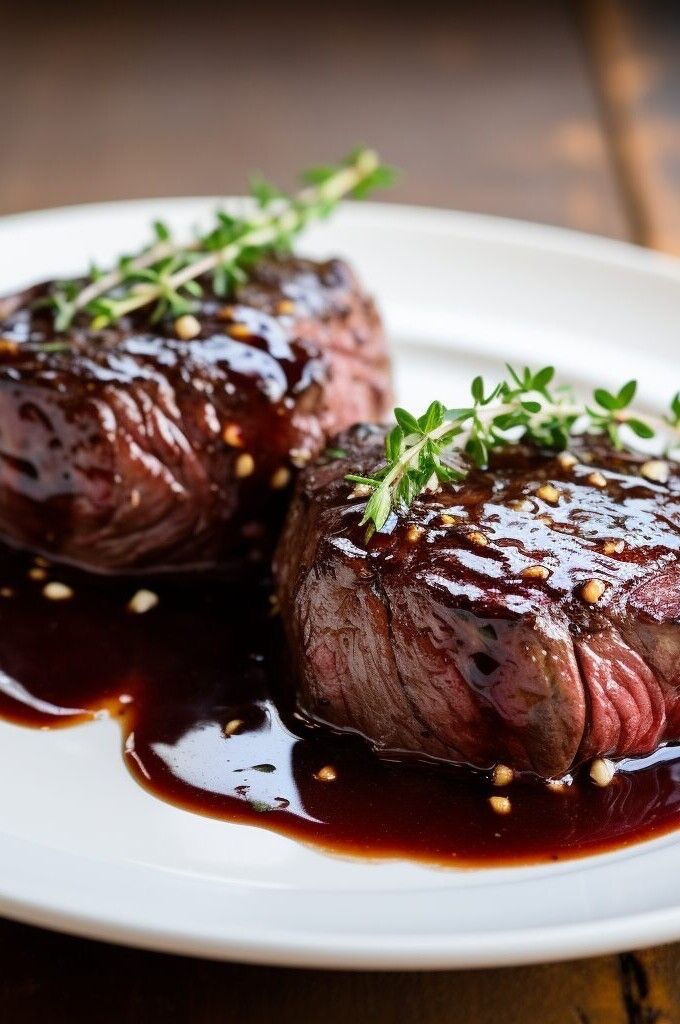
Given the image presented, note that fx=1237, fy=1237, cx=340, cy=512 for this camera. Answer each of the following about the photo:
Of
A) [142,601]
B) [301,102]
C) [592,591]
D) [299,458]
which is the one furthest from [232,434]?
[301,102]

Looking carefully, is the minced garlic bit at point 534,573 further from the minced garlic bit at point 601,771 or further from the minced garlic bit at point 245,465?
the minced garlic bit at point 245,465

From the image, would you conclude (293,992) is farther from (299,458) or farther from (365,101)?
(365,101)

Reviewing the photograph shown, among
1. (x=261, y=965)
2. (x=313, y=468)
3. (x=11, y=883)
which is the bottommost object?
(x=261, y=965)

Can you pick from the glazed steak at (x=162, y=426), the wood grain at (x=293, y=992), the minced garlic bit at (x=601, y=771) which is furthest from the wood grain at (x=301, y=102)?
the wood grain at (x=293, y=992)

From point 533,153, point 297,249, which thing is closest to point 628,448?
point 297,249

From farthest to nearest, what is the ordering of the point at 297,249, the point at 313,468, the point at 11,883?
the point at 297,249 < the point at 313,468 < the point at 11,883

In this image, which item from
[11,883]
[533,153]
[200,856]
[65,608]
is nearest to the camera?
[11,883]

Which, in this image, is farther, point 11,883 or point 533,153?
point 533,153

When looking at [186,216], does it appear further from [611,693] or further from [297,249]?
[611,693]
